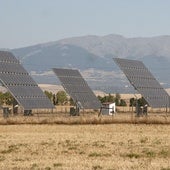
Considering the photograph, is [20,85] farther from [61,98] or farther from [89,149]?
[61,98]

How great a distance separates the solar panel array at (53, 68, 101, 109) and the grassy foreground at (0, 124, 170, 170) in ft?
69.3

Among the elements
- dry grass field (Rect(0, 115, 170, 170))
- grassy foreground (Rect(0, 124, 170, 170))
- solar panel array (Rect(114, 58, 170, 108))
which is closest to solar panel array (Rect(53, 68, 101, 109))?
solar panel array (Rect(114, 58, 170, 108))

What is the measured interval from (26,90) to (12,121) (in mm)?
11551

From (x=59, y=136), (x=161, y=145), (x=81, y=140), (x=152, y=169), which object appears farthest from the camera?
(x=59, y=136)

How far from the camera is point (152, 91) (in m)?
60.8

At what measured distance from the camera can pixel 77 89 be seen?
62500 mm

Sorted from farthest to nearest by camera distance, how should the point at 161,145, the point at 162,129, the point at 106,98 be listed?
the point at 106,98 < the point at 162,129 < the point at 161,145

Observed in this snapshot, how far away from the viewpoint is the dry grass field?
781 inches

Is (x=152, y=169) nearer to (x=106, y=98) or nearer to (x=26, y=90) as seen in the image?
(x=26, y=90)

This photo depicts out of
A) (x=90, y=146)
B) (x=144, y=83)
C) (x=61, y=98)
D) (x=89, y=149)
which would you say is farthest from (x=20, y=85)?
(x=61, y=98)

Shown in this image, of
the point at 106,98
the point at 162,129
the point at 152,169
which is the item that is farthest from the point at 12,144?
the point at 106,98

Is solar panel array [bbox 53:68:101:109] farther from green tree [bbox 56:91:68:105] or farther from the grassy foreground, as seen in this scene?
green tree [bbox 56:91:68:105]

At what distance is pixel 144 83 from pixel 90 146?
35475 mm

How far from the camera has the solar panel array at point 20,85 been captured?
5253 centimetres
